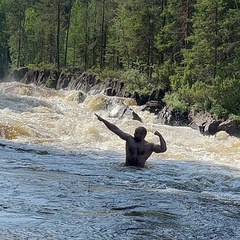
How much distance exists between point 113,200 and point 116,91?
1120 inches

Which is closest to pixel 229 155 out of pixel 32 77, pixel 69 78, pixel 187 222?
pixel 187 222

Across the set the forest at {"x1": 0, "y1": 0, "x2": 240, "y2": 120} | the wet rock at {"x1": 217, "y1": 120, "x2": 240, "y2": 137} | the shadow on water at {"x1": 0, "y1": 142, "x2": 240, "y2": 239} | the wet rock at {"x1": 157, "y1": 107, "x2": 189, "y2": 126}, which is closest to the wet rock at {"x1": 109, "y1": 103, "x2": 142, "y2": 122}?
the wet rock at {"x1": 157, "y1": 107, "x2": 189, "y2": 126}

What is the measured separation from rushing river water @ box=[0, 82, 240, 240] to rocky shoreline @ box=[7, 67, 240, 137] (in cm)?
278

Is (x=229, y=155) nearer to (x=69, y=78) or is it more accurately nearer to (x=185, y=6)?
(x=185, y=6)

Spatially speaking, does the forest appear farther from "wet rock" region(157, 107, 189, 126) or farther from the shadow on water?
the shadow on water

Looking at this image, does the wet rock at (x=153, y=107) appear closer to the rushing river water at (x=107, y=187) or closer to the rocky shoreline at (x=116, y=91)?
the rocky shoreline at (x=116, y=91)

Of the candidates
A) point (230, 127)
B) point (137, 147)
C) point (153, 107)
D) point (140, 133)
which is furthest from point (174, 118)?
point (140, 133)

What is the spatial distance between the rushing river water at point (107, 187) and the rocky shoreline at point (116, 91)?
110 inches

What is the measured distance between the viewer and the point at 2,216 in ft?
20.6

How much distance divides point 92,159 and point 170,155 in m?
2.41

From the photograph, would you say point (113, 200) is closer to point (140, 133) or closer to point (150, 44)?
point (140, 133)

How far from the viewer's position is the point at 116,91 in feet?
118

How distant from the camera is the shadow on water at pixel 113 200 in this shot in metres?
5.88

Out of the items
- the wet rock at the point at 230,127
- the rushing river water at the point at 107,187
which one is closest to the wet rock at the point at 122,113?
the wet rock at the point at 230,127
